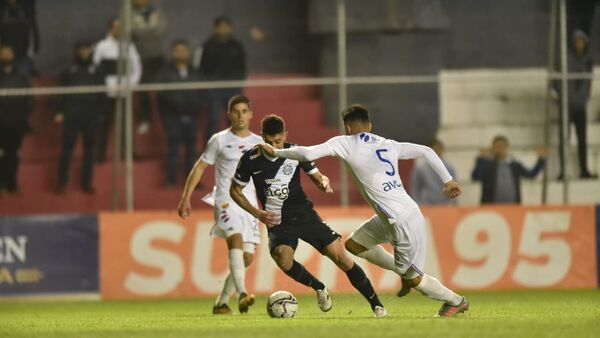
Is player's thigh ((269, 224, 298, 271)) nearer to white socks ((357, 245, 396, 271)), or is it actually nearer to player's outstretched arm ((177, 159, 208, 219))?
white socks ((357, 245, 396, 271))

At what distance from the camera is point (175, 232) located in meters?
18.0

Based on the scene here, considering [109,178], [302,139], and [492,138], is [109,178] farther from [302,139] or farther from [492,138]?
[492,138]

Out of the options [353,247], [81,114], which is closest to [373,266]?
[81,114]

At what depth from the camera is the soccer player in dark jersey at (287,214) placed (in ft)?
38.9

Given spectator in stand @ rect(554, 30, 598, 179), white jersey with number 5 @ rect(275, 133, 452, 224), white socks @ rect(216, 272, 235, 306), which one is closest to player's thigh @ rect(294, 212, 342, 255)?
white jersey with number 5 @ rect(275, 133, 452, 224)

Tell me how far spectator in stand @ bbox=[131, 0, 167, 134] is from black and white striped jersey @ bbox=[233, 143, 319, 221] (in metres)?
7.27

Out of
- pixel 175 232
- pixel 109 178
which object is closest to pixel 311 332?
pixel 175 232

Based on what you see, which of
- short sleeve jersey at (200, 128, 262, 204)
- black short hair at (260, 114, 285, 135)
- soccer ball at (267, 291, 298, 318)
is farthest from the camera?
short sleeve jersey at (200, 128, 262, 204)

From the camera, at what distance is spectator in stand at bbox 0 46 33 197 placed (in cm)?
1911

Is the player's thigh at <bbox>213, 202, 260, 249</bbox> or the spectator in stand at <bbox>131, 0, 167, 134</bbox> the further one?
the spectator in stand at <bbox>131, 0, 167, 134</bbox>

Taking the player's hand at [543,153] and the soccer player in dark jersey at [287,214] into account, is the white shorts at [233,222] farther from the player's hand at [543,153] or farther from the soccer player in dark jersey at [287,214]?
the player's hand at [543,153]

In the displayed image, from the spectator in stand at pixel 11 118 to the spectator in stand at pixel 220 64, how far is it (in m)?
2.43

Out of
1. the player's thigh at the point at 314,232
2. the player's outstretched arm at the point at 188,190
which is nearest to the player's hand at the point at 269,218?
the player's thigh at the point at 314,232

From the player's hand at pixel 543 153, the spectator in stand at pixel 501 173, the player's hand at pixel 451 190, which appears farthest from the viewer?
the player's hand at pixel 543 153
